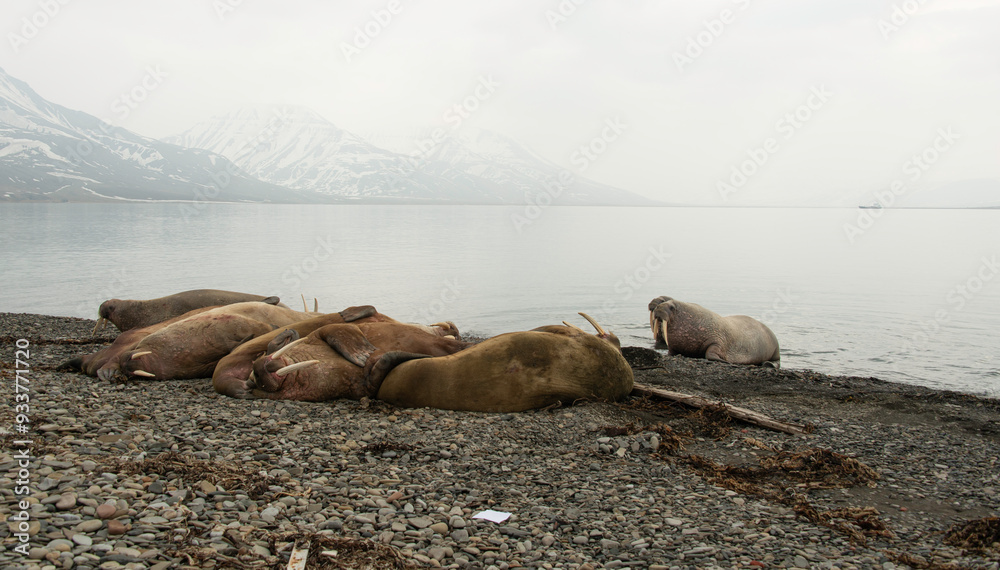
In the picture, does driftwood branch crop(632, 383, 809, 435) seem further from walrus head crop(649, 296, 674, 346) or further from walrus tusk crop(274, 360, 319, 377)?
walrus head crop(649, 296, 674, 346)

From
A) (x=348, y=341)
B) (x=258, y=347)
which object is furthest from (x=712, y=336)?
(x=258, y=347)

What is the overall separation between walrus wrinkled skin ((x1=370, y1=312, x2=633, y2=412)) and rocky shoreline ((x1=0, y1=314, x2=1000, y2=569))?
23 cm

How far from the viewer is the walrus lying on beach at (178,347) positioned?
380 inches

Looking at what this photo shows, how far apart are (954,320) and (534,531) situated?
21466mm

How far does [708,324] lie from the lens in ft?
51.1

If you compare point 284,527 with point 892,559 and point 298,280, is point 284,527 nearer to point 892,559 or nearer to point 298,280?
point 892,559

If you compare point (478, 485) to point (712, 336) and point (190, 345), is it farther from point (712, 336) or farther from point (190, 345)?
point (712, 336)

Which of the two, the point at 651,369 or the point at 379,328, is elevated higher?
the point at 379,328

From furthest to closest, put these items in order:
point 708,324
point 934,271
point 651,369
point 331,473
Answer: point 934,271 → point 708,324 → point 651,369 → point 331,473

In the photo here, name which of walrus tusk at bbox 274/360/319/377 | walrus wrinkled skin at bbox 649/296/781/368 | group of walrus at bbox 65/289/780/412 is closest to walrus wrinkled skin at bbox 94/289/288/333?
group of walrus at bbox 65/289/780/412

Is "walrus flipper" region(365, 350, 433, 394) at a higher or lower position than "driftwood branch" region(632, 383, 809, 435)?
higher

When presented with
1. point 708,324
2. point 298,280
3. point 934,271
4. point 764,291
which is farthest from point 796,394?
point 934,271

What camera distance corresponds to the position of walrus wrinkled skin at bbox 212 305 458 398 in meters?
8.73

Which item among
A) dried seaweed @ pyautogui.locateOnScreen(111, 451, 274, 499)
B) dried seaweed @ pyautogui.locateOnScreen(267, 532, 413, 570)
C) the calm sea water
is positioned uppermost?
dried seaweed @ pyautogui.locateOnScreen(111, 451, 274, 499)
